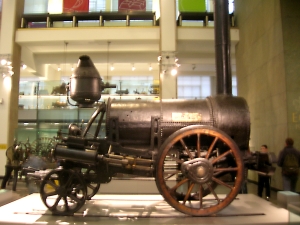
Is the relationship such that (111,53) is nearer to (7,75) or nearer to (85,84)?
(7,75)

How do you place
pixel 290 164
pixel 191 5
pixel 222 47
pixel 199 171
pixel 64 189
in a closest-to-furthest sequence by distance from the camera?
pixel 199 171
pixel 64 189
pixel 222 47
pixel 290 164
pixel 191 5

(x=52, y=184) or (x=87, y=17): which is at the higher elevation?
(x=87, y=17)

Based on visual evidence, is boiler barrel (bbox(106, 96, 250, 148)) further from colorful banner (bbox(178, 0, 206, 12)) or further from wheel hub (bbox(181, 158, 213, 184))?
colorful banner (bbox(178, 0, 206, 12))

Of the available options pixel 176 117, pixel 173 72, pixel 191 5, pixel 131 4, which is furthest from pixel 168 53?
pixel 176 117

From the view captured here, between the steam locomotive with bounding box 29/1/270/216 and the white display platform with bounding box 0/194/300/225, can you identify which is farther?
the steam locomotive with bounding box 29/1/270/216

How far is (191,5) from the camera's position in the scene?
9.73 m

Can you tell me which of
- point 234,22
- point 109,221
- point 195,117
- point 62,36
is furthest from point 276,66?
point 62,36

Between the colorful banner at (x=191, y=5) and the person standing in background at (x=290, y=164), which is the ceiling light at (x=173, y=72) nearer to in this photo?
the colorful banner at (x=191, y=5)

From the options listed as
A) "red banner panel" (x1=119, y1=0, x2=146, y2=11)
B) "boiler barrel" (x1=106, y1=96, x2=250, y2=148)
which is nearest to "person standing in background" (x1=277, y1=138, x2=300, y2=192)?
"boiler barrel" (x1=106, y1=96, x2=250, y2=148)

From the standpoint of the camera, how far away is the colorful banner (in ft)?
31.8

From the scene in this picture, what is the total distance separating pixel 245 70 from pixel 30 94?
7.39 m

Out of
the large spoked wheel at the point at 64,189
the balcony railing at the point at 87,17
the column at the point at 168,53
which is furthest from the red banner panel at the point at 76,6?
the large spoked wheel at the point at 64,189

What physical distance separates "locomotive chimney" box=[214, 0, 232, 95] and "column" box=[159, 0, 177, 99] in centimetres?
438

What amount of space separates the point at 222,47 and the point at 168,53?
463 centimetres
